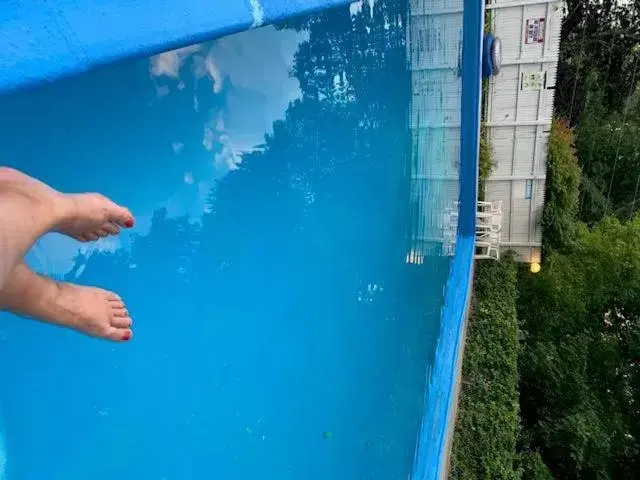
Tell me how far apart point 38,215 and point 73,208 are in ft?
0.24

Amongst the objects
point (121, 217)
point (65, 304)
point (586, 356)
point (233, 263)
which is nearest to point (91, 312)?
point (65, 304)

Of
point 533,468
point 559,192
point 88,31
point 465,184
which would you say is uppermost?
point 88,31

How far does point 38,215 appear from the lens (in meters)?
0.76

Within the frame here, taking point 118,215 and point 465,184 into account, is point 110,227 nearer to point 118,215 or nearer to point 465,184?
point 118,215

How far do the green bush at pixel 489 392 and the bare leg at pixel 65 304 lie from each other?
4688mm

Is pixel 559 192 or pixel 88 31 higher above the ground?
pixel 88 31

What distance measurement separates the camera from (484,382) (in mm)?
5930

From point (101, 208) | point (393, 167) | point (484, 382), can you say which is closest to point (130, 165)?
point (101, 208)

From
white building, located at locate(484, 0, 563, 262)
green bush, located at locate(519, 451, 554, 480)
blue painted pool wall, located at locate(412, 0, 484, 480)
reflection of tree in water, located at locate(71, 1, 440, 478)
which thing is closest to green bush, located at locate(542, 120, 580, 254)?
white building, located at locate(484, 0, 563, 262)

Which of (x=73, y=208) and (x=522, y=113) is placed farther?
(x=522, y=113)

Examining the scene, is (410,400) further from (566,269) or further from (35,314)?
(566,269)

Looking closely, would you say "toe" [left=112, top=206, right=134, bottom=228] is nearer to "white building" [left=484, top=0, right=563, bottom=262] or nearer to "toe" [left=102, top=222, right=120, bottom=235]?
"toe" [left=102, top=222, right=120, bottom=235]

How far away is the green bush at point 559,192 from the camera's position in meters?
7.97

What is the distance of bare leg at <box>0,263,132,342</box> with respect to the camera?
2.64 feet
